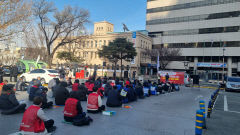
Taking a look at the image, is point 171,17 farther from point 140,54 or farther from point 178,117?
point 178,117

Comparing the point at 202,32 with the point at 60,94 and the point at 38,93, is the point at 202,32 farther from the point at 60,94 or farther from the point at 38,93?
the point at 38,93

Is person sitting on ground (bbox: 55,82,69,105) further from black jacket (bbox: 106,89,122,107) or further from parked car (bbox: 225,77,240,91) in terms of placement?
parked car (bbox: 225,77,240,91)

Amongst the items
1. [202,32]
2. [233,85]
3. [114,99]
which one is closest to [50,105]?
[114,99]

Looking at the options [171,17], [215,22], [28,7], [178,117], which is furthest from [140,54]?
[178,117]

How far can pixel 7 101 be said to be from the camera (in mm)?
6426

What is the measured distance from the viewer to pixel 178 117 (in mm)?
7703

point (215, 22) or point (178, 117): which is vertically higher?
point (215, 22)

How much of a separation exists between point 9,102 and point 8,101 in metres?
0.07

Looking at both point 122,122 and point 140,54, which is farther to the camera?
point 140,54

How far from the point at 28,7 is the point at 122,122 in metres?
12.7

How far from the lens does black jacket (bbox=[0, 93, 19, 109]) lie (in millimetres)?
6299

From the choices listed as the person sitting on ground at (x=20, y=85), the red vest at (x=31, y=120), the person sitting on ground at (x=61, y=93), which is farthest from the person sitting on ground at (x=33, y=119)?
the person sitting on ground at (x=20, y=85)

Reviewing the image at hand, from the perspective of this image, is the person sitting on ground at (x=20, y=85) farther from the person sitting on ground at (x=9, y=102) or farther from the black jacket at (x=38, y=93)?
the person sitting on ground at (x=9, y=102)

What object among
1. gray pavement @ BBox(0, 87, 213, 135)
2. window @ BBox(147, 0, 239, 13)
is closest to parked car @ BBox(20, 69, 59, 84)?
gray pavement @ BBox(0, 87, 213, 135)
